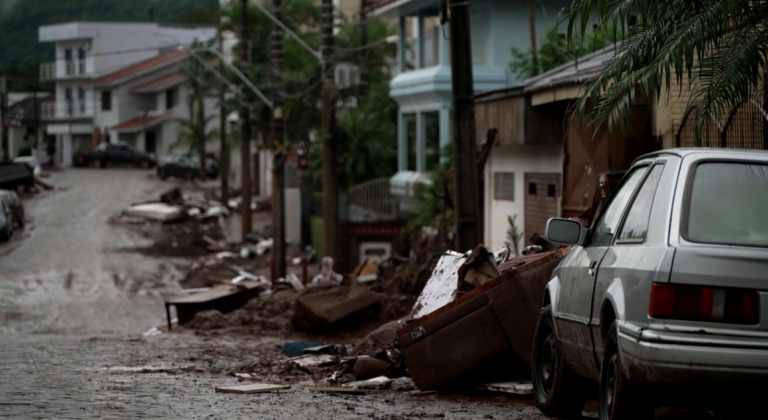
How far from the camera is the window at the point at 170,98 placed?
274ft

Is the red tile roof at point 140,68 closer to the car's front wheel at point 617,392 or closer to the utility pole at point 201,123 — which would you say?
the utility pole at point 201,123

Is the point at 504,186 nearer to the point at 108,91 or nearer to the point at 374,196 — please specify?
the point at 374,196

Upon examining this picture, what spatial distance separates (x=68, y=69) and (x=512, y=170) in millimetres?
71169

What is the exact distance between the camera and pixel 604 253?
7.07 m

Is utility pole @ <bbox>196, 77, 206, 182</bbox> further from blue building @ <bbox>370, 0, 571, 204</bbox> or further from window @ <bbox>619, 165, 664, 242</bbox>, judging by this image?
window @ <bbox>619, 165, 664, 242</bbox>

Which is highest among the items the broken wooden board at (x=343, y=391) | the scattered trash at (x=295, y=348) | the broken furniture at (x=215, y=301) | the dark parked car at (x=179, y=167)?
the dark parked car at (x=179, y=167)

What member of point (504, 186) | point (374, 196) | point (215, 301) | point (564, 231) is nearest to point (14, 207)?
point (374, 196)

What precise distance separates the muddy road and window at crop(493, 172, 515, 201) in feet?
17.4

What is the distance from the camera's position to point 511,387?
9.81m

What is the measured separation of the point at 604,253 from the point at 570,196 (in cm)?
937

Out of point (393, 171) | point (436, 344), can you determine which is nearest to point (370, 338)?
point (436, 344)

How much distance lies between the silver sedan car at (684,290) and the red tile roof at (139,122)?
78.2 m

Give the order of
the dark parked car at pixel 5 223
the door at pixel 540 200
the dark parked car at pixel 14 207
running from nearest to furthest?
the door at pixel 540 200 → the dark parked car at pixel 5 223 → the dark parked car at pixel 14 207

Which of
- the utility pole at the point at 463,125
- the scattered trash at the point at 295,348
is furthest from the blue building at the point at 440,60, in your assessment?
the scattered trash at the point at 295,348
